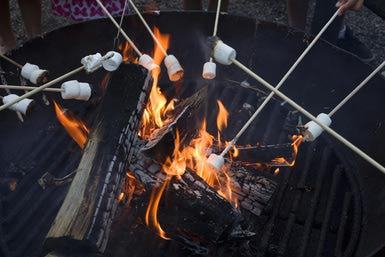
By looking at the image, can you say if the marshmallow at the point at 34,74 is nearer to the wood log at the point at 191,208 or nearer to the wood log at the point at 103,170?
the wood log at the point at 103,170

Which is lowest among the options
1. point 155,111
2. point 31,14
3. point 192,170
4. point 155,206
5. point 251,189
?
point 155,206

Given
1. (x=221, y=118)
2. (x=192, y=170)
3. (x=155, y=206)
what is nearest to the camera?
(x=155, y=206)

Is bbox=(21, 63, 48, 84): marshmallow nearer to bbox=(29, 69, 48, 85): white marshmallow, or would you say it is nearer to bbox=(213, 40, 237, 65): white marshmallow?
bbox=(29, 69, 48, 85): white marshmallow

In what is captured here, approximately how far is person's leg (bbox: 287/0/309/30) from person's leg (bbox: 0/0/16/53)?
292 centimetres

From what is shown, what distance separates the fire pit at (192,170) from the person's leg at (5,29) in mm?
1175

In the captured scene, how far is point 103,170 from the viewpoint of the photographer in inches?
85.7

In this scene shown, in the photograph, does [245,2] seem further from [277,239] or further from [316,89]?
[277,239]

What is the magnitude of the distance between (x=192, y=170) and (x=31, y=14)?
286cm

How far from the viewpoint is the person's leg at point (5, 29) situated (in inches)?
160

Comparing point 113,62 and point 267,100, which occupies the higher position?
point 267,100

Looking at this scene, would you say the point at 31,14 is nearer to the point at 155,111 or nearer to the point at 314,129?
the point at 155,111

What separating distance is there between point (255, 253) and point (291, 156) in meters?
0.79

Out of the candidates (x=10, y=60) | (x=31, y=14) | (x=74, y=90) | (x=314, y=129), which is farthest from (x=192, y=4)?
(x=314, y=129)

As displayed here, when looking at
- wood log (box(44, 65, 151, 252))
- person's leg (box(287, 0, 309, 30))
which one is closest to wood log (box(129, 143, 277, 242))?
wood log (box(44, 65, 151, 252))
